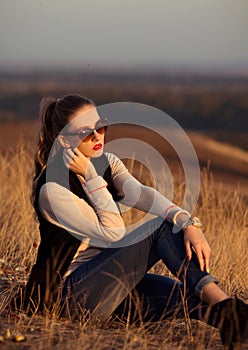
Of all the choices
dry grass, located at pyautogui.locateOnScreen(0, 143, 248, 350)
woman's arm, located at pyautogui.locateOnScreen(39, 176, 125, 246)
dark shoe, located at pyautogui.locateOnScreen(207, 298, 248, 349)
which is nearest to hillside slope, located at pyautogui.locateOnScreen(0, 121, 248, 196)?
dry grass, located at pyautogui.locateOnScreen(0, 143, 248, 350)

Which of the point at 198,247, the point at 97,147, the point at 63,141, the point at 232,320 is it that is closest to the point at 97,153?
the point at 97,147

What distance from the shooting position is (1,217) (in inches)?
235

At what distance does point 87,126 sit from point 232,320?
41.8 inches

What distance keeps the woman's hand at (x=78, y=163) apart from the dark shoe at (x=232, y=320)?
2.65 ft

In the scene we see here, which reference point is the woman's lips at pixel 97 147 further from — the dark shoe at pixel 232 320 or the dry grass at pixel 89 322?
the dark shoe at pixel 232 320

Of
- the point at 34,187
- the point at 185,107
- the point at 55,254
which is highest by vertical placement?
the point at 34,187

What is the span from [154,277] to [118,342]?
42 cm

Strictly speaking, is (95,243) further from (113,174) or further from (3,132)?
(3,132)

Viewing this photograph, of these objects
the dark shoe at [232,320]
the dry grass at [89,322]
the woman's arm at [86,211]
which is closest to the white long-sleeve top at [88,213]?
the woman's arm at [86,211]

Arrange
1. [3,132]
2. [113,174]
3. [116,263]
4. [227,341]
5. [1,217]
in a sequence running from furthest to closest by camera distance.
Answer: [3,132] → [1,217] → [113,174] → [116,263] → [227,341]

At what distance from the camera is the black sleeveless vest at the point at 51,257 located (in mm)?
3516

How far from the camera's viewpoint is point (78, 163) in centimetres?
361

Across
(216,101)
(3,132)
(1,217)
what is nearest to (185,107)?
(216,101)

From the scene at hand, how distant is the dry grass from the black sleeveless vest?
88mm
